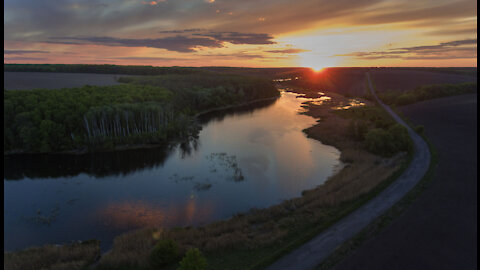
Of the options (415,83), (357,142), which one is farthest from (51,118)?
(415,83)

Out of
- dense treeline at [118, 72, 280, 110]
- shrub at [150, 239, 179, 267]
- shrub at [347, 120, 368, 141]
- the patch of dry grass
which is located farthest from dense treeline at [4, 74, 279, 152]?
shrub at [150, 239, 179, 267]

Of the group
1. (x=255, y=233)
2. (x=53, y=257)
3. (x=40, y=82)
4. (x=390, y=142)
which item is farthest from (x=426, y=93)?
(x=40, y=82)

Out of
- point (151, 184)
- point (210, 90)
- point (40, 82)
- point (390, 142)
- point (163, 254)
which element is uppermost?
point (40, 82)

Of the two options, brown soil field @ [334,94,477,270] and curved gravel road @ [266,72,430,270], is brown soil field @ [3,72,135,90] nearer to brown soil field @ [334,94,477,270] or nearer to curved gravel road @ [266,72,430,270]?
curved gravel road @ [266,72,430,270]

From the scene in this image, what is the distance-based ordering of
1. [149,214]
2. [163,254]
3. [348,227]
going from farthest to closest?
1. [149,214]
2. [348,227]
3. [163,254]

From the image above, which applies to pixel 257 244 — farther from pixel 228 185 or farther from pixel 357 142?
pixel 357 142

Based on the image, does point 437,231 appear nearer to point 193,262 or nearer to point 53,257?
point 193,262

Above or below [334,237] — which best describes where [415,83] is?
above
